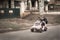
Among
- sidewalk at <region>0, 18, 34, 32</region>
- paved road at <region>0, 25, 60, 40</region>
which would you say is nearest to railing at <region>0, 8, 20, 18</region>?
sidewalk at <region>0, 18, 34, 32</region>

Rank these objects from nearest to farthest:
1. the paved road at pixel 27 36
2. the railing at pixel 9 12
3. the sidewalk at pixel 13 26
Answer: the paved road at pixel 27 36 → the sidewalk at pixel 13 26 → the railing at pixel 9 12

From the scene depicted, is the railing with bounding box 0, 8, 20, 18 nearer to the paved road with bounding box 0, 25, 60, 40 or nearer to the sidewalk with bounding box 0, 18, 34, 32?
the sidewalk with bounding box 0, 18, 34, 32

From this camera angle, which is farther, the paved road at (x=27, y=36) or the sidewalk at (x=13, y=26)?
the sidewalk at (x=13, y=26)

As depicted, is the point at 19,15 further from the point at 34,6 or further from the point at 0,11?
the point at 34,6

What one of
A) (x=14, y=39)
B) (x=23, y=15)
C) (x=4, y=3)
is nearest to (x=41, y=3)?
(x=23, y=15)

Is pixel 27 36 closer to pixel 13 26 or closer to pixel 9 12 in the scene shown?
pixel 13 26

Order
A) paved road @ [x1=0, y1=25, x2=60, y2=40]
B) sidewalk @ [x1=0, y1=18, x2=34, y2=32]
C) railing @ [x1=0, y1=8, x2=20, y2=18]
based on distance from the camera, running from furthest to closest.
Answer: railing @ [x1=0, y1=8, x2=20, y2=18] → sidewalk @ [x1=0, y1=18, x2=34, y2=32] → paved road @ [x1=0, y1=25, x2=60, y2=40]

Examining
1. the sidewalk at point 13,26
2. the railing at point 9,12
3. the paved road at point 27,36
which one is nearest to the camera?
the paved road at point 27,36

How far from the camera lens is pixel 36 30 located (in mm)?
20750

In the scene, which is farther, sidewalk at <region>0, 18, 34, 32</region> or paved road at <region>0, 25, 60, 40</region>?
sidewalk at <region>0, 18, 34, 32</region>

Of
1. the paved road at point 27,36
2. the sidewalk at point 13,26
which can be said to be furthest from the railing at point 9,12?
the paved road at point 27,36

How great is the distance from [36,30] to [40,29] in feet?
2.25

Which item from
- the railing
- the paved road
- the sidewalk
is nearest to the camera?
the paved road

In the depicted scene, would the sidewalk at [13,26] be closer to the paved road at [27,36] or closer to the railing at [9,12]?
the paved road at [27,36]
